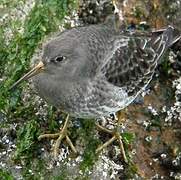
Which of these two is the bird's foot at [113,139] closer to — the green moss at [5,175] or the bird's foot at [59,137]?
the bird's foot at [59,137]

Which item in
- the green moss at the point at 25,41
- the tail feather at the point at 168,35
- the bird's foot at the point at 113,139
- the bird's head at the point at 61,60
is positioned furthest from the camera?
the tail feather at the point at 168,35

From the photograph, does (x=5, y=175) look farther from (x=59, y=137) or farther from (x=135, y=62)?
(x=135, y=62)

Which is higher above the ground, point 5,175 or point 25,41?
point 25,41

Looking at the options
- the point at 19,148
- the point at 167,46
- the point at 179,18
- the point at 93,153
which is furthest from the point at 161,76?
the point at 19,148

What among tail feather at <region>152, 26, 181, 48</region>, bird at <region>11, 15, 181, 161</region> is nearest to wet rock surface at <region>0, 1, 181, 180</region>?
bird at <region>11, 15, 181, 161</region>

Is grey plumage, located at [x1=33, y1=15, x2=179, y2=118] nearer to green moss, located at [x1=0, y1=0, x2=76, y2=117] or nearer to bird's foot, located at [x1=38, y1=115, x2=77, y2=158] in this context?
bird's foot, located at [x1=38, y1=115, x2=77, y2=158]

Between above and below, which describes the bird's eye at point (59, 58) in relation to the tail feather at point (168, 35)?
above

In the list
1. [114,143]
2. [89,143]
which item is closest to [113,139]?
[114,143]

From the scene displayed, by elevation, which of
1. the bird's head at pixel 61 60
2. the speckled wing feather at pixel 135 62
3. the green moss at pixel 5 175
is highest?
the bird's head at pixel 61 60

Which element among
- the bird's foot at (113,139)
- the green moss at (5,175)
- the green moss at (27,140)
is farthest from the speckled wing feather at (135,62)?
the green moss at (5,175)
